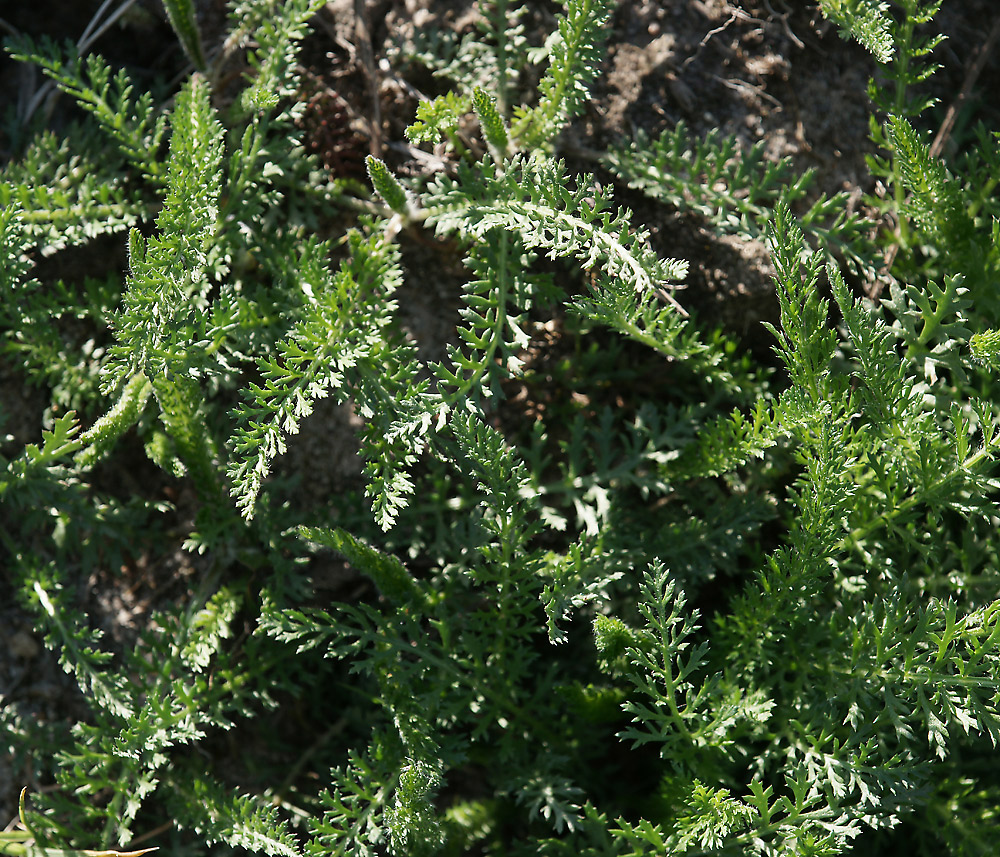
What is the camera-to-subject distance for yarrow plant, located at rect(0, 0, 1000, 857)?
2.07 meters

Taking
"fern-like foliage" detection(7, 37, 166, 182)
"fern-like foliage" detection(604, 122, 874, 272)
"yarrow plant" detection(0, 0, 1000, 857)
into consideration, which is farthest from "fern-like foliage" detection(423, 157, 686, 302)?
"fern-like foliage" detection(7, 37, 166, 182)

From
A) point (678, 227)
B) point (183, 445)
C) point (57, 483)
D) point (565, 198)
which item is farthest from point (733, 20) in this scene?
point (57, 483)

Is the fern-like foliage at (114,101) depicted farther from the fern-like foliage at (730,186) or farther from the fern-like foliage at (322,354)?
the fern-like foliage at (730,186)

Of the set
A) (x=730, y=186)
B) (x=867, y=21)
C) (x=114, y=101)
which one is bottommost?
(x=730, y=186)

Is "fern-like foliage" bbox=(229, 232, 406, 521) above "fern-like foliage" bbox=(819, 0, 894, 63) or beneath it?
beneath

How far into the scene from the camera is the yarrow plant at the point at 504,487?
6.78 feet

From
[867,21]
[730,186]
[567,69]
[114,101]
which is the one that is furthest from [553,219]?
[114,101]

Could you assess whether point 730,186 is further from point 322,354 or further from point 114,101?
point 114,101

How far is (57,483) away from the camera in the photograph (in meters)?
2.46

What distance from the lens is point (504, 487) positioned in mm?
2096

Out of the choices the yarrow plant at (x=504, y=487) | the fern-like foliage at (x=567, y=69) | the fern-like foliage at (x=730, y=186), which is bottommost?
the yarrow plant at (x=504, y=487)

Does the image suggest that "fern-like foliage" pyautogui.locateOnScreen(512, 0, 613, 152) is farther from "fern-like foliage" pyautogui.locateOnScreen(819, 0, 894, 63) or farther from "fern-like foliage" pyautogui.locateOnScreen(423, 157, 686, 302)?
"fern-like foliage" pyautogui.locateOnScreen(819, 0, 894, 63)

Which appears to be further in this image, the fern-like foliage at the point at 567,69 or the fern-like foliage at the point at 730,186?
the fern-like foliage at the point at 730,186

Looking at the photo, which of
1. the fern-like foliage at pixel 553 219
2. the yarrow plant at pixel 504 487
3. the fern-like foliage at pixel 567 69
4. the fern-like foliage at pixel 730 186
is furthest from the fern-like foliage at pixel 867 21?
the fern-like foliage at pixel 553 219
